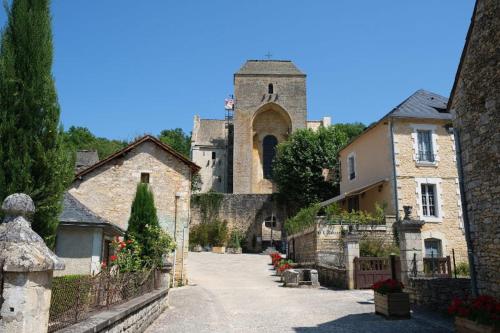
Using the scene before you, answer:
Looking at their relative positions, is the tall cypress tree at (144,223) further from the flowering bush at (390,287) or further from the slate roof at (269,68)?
the slate roof at (269,68)

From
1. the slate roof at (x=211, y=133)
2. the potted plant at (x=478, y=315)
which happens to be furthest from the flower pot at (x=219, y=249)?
the potted plant at (x=478, y=315)

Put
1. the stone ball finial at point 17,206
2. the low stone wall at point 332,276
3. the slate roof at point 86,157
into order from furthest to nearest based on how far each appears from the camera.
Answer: the slate roof at point 86,157, the low stone wall at point 332,276, the stone ball finial at point 17,206

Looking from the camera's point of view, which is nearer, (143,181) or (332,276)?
(332,276)

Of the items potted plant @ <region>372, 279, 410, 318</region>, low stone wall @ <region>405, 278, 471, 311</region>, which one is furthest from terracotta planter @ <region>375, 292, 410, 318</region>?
low stone wall @ <region>405, 278, 471, 311</region>

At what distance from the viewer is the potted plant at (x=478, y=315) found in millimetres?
5602

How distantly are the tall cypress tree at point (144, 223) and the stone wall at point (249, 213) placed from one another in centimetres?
1926

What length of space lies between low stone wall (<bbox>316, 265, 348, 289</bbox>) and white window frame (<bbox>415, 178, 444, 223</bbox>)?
507 centimetres

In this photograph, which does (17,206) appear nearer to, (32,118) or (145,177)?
(32,118)

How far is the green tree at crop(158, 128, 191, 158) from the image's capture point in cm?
5816

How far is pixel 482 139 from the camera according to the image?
307 inches

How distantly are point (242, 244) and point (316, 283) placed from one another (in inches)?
664

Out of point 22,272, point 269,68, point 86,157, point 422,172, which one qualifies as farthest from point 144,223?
point 269,68

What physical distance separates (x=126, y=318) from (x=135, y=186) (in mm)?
11408

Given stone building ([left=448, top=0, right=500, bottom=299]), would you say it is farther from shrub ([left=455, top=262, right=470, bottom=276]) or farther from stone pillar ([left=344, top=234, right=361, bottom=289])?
shrub ([left=455, top=262, right=470, bottom=276])
